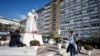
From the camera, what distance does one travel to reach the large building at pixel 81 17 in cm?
5494

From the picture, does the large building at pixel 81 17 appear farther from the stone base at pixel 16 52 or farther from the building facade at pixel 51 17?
the stone base at pixel 16 52

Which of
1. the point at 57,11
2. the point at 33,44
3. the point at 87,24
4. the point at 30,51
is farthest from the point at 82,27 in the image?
the point at 30,51

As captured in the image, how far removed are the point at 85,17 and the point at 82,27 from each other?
4022 millimetres

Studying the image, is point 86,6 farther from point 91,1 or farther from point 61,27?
point 61,27

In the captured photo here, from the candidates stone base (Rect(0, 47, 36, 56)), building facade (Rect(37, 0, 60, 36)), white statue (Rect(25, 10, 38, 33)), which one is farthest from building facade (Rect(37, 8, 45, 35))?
stone base (Rect(0, 47, 36, 56))

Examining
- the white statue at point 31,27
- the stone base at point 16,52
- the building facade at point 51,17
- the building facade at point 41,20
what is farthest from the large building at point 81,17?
the stone base at point 16,52

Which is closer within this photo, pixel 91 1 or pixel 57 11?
pixel 91 1

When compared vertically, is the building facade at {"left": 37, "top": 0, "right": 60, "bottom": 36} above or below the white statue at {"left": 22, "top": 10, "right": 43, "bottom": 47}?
above

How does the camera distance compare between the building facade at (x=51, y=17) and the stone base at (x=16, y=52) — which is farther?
the building facade at (x=51, y=17)

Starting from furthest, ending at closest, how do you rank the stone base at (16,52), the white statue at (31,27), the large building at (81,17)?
1. the large building at (81,17)
2. the white statue at (31,27)
3. the stone base at (16,52)

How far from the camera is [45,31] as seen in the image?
308 ft

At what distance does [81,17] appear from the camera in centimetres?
6156

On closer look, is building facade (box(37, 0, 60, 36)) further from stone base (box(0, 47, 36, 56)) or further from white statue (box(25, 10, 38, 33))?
stone base (box(0, 47, 36, 56))

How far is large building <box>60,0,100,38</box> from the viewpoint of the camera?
180 feet
